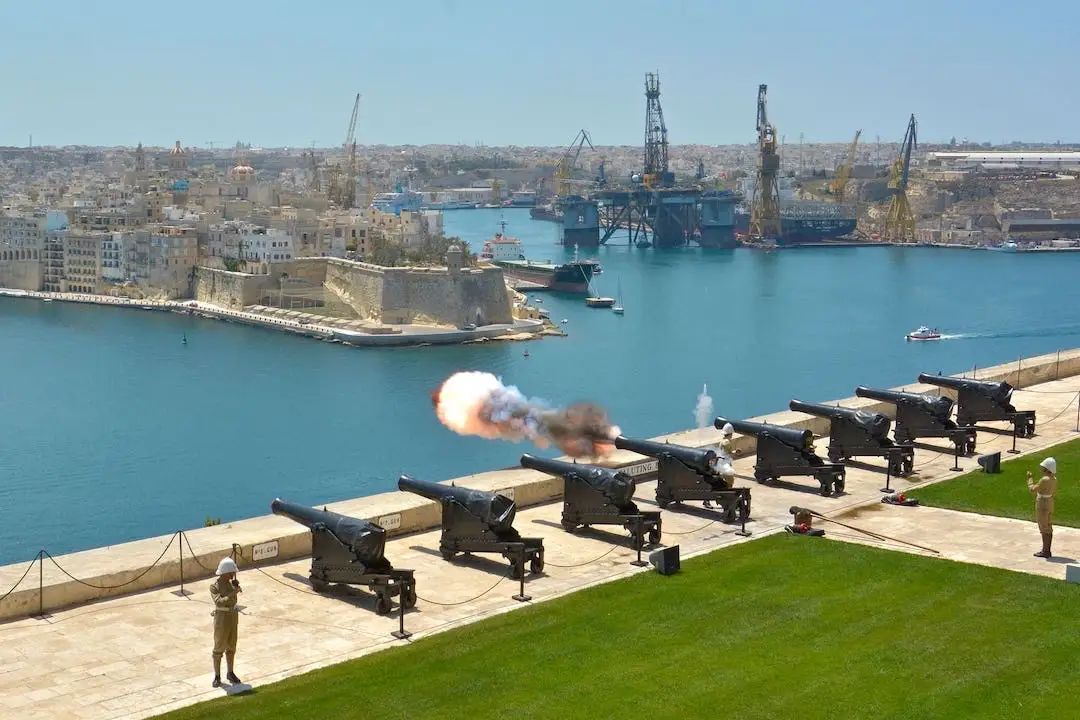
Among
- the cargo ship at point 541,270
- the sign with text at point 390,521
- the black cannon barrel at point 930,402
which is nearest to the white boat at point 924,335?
the cargo ship at point 541,270

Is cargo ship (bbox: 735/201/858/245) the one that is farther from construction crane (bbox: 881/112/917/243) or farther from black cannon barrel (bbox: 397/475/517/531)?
black cannon barrel (bbox: 397/475/517/531)

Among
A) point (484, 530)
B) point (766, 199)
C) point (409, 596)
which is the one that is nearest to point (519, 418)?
point (484, 530)

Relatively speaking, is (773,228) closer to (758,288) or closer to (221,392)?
(758,288)

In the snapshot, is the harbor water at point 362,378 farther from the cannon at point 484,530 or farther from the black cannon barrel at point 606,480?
the cannon at point 484,530

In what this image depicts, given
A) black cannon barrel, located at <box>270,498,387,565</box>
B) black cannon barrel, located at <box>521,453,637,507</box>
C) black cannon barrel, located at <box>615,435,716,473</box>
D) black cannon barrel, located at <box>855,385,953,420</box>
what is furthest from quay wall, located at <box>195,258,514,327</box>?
black cannon barrel, located at <box>270,498,387,565</box>

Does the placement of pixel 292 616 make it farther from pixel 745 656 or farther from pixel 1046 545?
pixel 1046 545

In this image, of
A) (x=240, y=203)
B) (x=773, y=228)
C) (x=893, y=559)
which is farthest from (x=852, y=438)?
(x=773, y=228)
